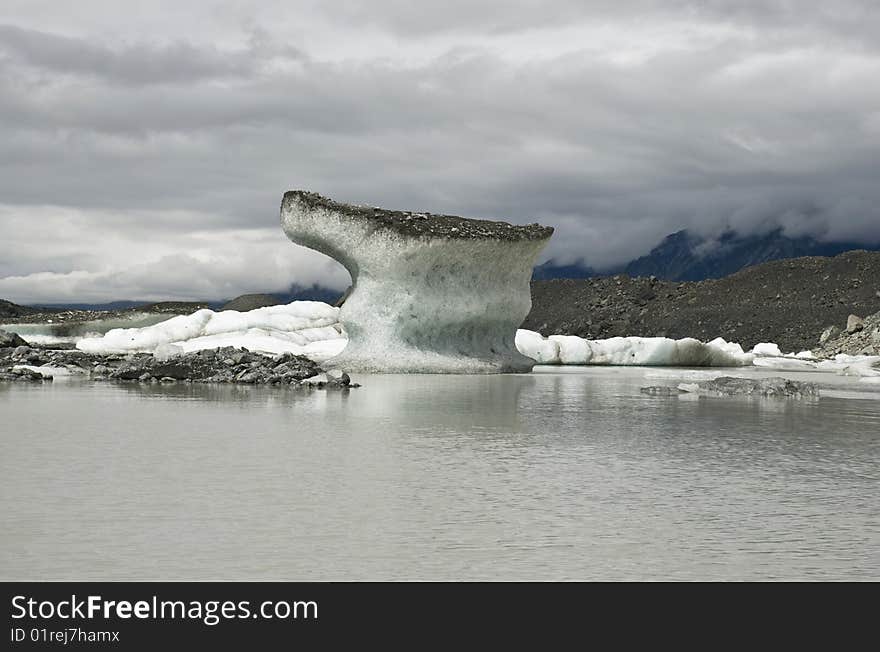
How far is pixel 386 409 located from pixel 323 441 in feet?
9.95

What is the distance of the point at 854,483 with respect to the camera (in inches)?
243

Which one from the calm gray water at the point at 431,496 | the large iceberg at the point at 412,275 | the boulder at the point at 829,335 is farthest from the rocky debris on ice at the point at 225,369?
the boulder at the point at 829,335

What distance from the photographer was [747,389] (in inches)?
579

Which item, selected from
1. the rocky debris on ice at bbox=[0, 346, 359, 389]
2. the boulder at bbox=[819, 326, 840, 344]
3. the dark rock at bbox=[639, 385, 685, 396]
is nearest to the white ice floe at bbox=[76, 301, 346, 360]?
the rocky debris on ice at bbox=[0, 346, 359, 389]

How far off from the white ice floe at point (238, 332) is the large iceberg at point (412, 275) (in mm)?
4976

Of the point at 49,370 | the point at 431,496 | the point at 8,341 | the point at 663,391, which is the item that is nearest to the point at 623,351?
the point at 8,341

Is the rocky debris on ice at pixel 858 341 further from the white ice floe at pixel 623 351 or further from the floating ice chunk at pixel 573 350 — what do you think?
the floating ice chunk at pixel 573 350

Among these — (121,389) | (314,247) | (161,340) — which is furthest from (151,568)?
(161,340)

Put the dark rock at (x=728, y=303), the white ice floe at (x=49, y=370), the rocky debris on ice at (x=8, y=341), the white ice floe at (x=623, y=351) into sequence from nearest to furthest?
the white ice floe at (x=49, y=370) → the rocky debris on ice at (x=8, y=341) → the white ice floe at (x=623, y=351) → the dark rock at (x=728, y=303)

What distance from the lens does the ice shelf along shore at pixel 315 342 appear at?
91.3 feet

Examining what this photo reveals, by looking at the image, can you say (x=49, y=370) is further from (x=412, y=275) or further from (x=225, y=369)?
(x=412, y=275)

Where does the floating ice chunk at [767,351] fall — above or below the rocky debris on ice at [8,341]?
below

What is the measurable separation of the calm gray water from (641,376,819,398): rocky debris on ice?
4141 mm

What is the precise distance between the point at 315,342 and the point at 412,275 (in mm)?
6964
